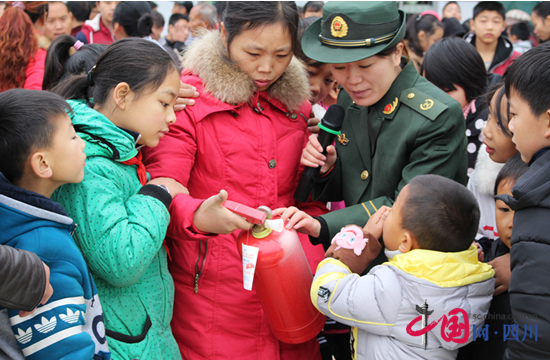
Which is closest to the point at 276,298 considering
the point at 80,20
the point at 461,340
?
the point at 461,340

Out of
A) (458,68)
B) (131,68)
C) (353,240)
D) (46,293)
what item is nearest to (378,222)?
(353,240)

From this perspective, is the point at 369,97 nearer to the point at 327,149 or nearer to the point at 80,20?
the point at 327,149

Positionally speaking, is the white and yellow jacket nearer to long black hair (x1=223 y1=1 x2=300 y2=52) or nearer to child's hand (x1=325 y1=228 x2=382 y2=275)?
child's hand (x1=325 y1=228 x2=382 y2=275)

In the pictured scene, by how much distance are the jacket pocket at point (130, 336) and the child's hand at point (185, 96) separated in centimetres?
95

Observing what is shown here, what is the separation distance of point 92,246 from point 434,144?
5.11 feet

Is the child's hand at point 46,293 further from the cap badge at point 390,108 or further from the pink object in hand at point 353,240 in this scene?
the cap badge at point 390,108

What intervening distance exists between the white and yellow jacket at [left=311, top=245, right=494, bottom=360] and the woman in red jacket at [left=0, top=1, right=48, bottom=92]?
115 inches

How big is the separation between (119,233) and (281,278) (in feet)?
2.25

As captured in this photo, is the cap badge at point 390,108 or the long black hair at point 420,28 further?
the long black hair at point 420,28

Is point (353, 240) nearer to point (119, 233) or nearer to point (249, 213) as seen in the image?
point (249, 213)

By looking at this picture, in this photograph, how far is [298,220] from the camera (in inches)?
82.8

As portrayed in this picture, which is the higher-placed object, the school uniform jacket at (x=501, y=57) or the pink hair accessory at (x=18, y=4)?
the pink hair accessory at (x=18, y=4)

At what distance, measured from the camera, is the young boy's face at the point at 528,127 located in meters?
1.70

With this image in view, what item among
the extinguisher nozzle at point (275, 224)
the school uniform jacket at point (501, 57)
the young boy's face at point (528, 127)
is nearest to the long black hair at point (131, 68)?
the extinguisher nozzle at point (275, 224)
